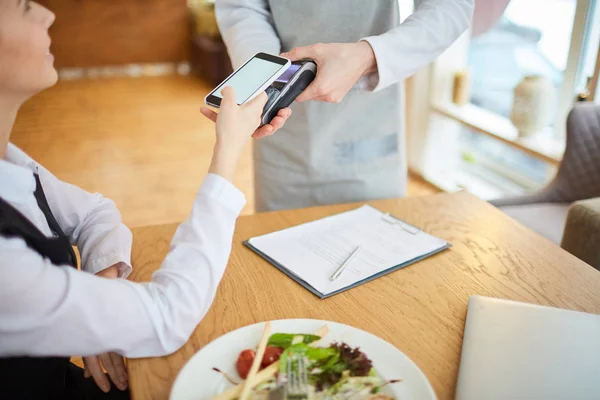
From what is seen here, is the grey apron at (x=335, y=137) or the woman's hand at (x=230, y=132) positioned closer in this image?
the woman's hand at (x=230, y=132)

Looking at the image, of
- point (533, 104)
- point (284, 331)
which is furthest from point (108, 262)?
point (533, 104)

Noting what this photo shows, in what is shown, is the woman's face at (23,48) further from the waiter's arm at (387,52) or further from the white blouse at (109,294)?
the waiter's arm at (387,52)

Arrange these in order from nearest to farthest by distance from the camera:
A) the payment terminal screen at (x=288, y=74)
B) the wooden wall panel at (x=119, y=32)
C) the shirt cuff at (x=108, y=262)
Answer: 1. the shirt cuff at (x=108, y=262)
2. the payment terminal screen at (x=288, y=74)
3. the wooden wall panel at (x=119, y=32)

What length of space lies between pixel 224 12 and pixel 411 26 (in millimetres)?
466

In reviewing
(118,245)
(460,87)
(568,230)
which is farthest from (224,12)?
(460,87)

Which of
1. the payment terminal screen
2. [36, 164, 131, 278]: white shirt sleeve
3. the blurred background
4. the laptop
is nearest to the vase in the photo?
the blurred background

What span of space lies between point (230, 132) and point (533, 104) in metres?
2.01

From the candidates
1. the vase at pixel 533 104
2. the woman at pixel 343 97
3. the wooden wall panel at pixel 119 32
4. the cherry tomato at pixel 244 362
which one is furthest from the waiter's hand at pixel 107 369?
the wooden wall panel at pixel 119 32

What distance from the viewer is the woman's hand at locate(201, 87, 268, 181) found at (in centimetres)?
78

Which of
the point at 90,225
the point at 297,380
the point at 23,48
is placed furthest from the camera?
the point at 90,225

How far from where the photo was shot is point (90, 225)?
0.98 meters

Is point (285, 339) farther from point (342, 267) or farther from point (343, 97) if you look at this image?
point (343, 97)

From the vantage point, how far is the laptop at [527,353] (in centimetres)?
65

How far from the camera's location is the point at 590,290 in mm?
873
